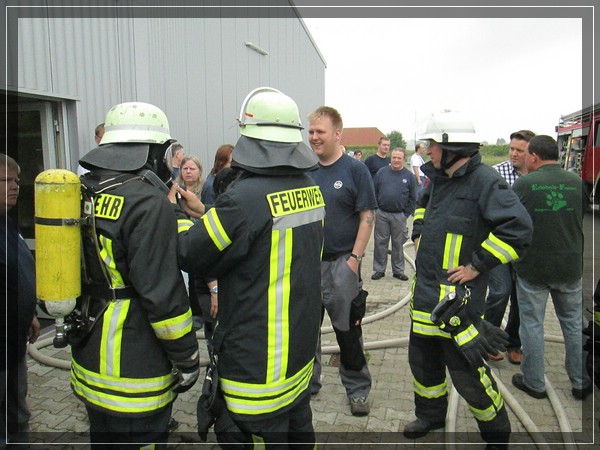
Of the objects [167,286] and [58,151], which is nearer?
[167,286]

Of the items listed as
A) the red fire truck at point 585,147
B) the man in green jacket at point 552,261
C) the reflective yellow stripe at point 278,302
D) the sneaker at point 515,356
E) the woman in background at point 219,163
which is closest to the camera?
the reflective yellow stripe at point 278,302

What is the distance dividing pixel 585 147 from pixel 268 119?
17188 millimetres

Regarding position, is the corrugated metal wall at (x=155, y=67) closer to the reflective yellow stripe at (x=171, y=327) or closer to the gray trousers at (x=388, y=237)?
the gray trousers at (x=388, y=237)

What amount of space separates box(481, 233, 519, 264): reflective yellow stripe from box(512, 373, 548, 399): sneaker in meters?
1.71

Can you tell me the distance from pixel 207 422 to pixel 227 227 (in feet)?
3.03

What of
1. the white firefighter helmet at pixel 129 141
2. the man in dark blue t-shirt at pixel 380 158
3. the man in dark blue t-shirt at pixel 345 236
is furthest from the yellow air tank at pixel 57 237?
the man in dark blue t-shirt at pixel 380 158

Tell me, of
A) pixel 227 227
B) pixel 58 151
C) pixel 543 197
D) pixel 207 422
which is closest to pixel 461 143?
pixel 543 197

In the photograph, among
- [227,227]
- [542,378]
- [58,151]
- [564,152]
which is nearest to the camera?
[227,227]

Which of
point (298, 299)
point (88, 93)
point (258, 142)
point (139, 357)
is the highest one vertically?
point (88, 93)

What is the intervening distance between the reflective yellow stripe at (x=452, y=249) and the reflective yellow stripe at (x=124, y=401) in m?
1.76

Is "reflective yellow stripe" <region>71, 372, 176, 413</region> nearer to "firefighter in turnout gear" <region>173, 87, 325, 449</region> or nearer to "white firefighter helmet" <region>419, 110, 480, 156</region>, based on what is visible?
"firefighter in turnout gear" <region>173, 87, 325, 449</region>

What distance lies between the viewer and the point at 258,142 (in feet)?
6.84

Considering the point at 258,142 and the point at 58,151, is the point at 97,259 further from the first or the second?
the point at 58,151

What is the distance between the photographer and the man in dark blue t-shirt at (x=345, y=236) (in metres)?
3.45
